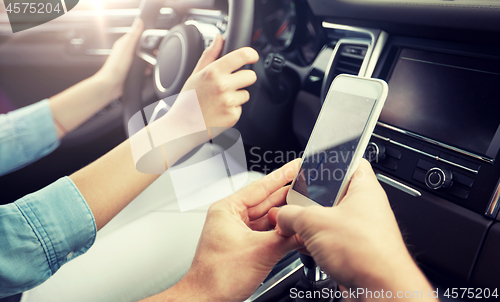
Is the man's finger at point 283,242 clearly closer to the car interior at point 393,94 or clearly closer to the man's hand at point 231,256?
the man's hand at point 231,256

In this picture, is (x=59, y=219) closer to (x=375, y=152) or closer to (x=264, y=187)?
(x=264, y=187)

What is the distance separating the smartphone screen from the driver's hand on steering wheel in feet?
0.61

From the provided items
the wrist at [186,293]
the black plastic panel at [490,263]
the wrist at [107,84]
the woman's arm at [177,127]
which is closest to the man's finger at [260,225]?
the wrist at [186,293]

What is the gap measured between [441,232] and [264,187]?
12.8 inches

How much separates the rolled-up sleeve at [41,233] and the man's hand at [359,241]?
0.34 metres

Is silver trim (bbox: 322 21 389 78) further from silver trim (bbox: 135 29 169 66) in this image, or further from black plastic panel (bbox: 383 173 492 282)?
silver trim (bbox: 135 29 169 66)

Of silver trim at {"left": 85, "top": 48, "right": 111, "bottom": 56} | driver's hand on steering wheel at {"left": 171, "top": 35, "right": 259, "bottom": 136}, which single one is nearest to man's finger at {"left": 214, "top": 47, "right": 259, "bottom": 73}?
driver's hand on steering wheel at {"left": 171, "top": 35, "right": 259, "bottom": 136}

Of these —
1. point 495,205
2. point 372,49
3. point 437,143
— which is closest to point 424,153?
point 437,143

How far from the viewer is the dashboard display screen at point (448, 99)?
481 millimetres

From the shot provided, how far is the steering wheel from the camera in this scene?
65cm

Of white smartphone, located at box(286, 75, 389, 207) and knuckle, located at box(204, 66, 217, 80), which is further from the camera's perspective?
knuckle, located at box(204, 66, 217, 80)

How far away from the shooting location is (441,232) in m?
0.55

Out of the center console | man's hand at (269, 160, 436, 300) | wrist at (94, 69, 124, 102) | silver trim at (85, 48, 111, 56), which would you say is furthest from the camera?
silver trim at (85, 48, 111, 56)

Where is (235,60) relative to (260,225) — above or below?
above
